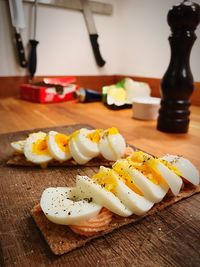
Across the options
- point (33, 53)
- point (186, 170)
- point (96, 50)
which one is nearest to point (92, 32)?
point (96, 50)

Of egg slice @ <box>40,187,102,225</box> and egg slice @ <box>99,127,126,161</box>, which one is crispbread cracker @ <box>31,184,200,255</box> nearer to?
egg slice @ <box>40,187,102,225</box>

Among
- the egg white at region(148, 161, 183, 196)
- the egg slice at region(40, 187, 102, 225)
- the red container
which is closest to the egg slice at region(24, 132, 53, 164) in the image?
the egg slice at region(40, 187, 102, 225)

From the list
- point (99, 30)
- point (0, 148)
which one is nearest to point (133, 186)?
point (0, 148)

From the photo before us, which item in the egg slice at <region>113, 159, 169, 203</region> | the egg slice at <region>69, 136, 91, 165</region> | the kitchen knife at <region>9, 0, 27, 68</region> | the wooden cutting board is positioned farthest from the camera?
the kitchen knife at <region>9, 0, 27, 68</region>

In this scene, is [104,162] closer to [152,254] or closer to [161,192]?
[161,192]

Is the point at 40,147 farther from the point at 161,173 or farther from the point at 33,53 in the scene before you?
the point at 33,53
